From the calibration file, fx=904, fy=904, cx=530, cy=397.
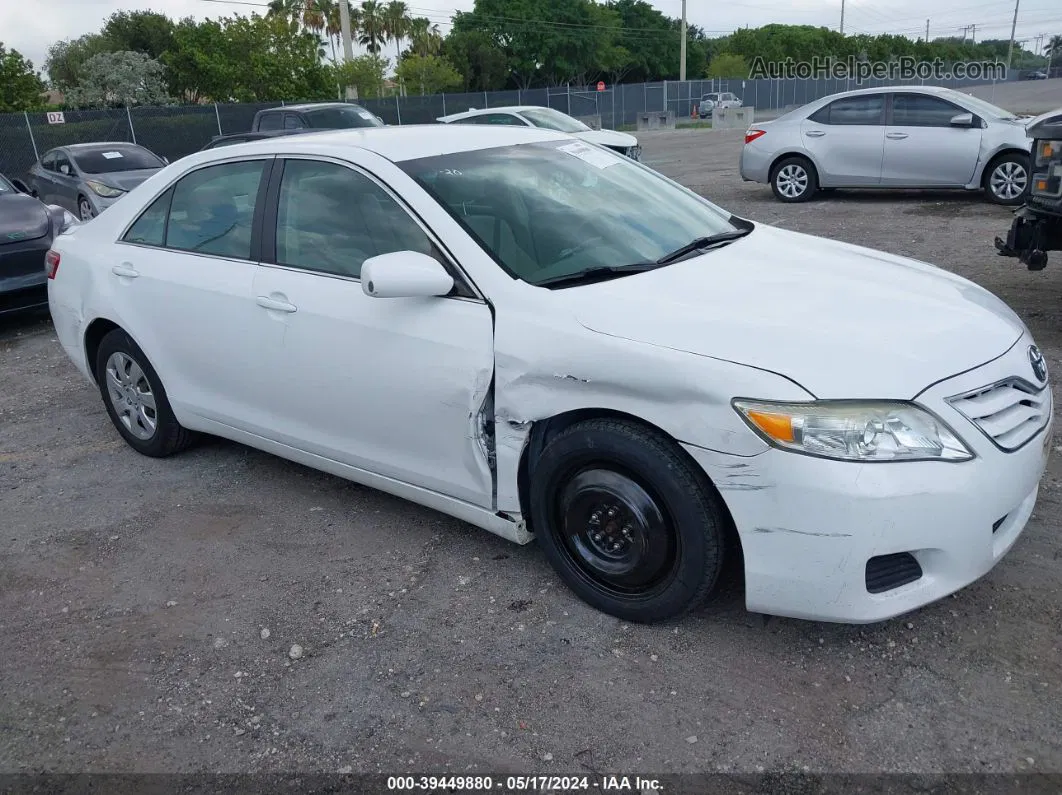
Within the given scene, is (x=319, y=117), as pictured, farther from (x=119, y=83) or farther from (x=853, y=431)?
(x=119, y=83)

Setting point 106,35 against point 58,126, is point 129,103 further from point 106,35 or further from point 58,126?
point 58,126

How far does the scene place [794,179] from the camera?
42.3ft

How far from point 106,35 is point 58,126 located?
3792cm

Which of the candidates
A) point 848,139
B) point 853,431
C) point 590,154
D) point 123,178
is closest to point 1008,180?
point 848,139

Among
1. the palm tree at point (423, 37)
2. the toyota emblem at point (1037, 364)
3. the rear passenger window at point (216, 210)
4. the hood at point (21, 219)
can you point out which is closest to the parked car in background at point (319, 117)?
the hood at point (21, 219)

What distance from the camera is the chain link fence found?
74.5ft

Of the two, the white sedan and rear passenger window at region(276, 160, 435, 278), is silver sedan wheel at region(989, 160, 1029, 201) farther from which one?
rear passenger window at region(276, 160, 435, 278)

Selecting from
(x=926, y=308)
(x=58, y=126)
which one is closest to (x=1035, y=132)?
(x=926, y=308)

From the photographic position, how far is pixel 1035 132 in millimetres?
5953

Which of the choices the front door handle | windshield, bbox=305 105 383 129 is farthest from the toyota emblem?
windshield, bbox=305 105 383 129

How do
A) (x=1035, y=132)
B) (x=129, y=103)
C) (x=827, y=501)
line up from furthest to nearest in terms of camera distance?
(x=129, y=103), (x=1035, y=132), (x=827, y=501)

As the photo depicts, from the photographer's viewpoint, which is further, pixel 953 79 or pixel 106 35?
pixel 953 79

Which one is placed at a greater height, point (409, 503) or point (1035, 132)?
point (1035, 132)

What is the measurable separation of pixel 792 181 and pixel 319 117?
376 inches
